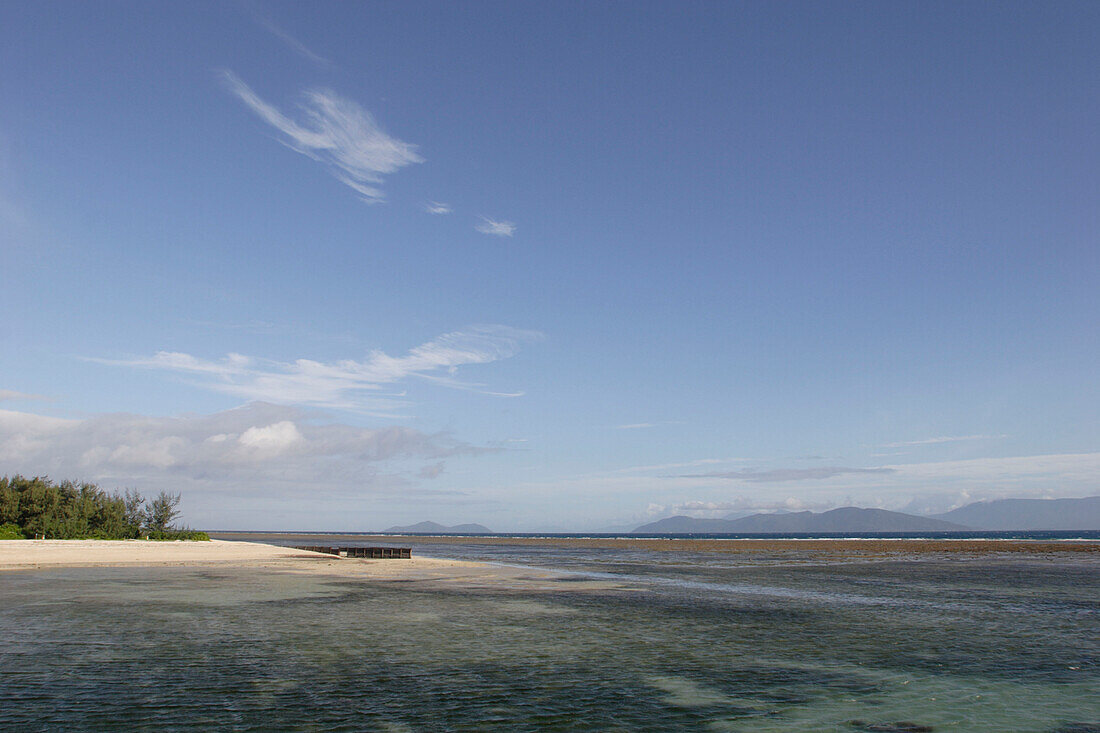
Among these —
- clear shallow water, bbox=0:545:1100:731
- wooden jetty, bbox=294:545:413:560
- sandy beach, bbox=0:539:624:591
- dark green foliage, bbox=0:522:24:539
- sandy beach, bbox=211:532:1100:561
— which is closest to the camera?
clear shallow water, bbox=0:545:1100:731

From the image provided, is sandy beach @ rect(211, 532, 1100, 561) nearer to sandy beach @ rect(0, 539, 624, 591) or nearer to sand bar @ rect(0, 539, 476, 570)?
sand bar @ rect(0, 539, 476, 570)

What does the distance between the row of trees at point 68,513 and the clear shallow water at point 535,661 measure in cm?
4225

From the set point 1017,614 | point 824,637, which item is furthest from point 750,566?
point 824,637

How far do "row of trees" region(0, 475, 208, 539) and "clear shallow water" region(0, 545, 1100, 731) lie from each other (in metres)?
42.3

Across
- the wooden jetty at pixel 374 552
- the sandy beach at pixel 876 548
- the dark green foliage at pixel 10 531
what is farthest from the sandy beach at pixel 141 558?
the sandy beach at pixel 876 548

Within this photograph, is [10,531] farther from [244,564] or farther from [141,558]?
[244,564]

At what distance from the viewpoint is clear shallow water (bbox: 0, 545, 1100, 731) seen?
12383mm

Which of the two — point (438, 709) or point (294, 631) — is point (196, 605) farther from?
point (438, 709)

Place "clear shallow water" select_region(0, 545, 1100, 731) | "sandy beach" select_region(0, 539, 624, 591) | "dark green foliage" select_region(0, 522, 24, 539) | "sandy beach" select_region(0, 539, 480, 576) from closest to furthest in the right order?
"clear shallow water" select_region(0, 545, 1100, 731) → "sandy beach" select_region(0, 539, 624, 591) → "sandy beach" select_region(0, 539, 480, 576) → "dark green foliage" select_region(0, 522, 24, 539)

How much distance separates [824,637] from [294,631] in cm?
1635

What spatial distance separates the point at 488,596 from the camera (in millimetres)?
32969

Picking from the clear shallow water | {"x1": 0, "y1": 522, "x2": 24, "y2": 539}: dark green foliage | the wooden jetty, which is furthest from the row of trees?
the clear shallow water

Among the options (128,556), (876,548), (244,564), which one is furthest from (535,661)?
(876,548)

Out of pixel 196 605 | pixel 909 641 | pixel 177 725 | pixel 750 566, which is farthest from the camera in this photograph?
pixel 750 566
